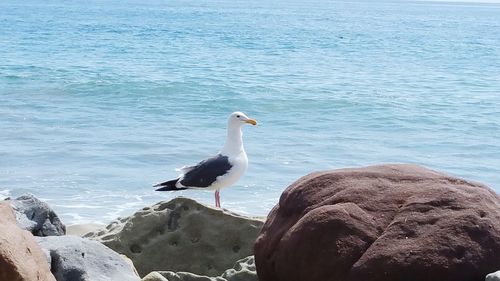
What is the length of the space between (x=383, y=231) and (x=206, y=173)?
3414 millimetres

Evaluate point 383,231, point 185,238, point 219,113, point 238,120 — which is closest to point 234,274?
point 185,238

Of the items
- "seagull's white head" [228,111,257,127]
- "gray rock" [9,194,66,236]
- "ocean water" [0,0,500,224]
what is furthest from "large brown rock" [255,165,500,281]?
"ocean water" [0,0,500,224]

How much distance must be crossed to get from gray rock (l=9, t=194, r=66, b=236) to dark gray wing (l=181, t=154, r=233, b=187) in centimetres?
231

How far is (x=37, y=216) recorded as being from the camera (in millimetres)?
5258

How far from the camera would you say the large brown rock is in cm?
419

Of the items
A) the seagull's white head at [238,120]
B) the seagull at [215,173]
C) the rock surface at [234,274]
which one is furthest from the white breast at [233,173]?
the rock surface at [234,274]

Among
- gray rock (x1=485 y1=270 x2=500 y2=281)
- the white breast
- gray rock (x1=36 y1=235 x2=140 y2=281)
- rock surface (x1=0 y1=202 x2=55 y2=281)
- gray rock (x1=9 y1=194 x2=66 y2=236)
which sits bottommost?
the white breast

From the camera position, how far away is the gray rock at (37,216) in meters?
5.17

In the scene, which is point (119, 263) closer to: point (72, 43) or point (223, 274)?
point (223, 274)

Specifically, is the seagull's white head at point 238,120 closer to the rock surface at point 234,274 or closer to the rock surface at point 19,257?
the rock surface at point 234,274

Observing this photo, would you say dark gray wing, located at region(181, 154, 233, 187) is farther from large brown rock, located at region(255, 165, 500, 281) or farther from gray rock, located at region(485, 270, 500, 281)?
gray rock, located at region(485, 270, 500, 281)

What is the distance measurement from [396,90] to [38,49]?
1216 cm

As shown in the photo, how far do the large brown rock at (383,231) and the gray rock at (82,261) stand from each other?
82 centimetres

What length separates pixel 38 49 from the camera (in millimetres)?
27453
